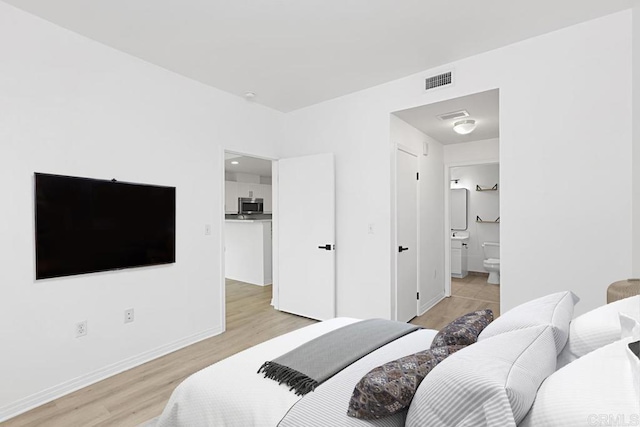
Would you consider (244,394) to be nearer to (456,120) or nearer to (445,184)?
(456,120)

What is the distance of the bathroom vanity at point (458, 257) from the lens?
5199mm

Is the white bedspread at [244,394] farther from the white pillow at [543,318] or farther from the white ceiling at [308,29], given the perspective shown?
the white ceiling at [308,29]

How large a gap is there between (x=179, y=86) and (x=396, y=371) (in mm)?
3309

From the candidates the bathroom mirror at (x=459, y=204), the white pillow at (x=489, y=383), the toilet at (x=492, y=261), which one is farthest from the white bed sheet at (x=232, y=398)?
the bathroom mirror at (x=459, y=204)

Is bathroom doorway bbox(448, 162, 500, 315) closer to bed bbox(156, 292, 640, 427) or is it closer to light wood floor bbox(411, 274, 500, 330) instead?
light wood floor bbox(411, 274, 500, 330)

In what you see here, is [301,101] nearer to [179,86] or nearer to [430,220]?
[179,86]

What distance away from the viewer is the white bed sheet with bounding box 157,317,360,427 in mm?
1217

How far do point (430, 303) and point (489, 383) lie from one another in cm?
400

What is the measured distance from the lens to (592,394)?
2.34 ft

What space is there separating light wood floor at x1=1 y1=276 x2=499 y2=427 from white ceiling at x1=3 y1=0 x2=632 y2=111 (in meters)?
2.79

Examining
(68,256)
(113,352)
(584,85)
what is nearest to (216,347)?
(113,352)

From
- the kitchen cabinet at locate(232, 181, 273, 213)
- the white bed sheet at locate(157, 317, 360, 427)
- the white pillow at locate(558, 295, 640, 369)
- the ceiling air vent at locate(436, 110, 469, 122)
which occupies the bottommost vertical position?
the white bed sheet at locate(157, 317, 360, 427)

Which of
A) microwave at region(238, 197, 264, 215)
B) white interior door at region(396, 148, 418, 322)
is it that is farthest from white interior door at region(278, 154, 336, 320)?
microwave at region(238, 197, 264, 215)

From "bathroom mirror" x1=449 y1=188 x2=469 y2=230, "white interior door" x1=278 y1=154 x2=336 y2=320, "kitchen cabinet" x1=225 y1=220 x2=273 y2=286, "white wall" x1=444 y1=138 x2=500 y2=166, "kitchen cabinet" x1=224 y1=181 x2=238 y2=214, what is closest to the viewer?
"white interior door" x1=278 y1=154 x2=336 y2=320
